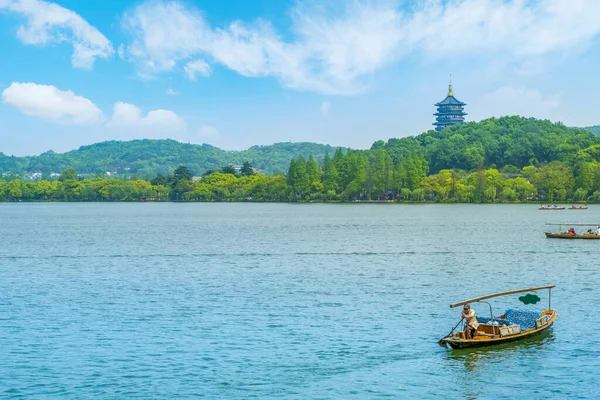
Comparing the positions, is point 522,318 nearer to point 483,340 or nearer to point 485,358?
point 483,340

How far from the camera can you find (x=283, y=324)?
35375mm

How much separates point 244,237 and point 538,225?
45099 mm

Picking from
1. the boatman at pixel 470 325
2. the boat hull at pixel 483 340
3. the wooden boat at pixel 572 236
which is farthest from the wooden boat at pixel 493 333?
the wooden boat at pixel 572 236

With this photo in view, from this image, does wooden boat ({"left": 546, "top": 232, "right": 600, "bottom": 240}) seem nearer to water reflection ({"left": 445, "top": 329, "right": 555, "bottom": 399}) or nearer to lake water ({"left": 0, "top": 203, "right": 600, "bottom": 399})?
lake water ({"left": 0, "top": 203, "right": 600, "bottom": 399})

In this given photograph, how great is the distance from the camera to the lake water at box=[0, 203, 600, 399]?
1040 inches

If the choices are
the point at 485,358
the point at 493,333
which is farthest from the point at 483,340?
the point at 485,358

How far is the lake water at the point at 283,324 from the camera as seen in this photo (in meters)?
26.4

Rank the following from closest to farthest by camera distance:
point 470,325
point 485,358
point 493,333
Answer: point 485,358 → point 470,325 → point 493,333

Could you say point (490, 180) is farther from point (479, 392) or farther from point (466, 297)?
point (479, 392)

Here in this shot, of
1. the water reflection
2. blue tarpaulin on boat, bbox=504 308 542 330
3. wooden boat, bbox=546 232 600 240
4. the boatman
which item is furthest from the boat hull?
wooden boat, bbox=546 232 600 240

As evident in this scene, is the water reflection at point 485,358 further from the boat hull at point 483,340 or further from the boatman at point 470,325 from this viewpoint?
the boatman at point 470,325

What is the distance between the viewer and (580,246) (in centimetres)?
7519

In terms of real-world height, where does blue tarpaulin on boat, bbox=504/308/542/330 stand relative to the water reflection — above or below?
above

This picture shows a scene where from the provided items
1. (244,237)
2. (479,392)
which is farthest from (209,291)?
(244,237)
